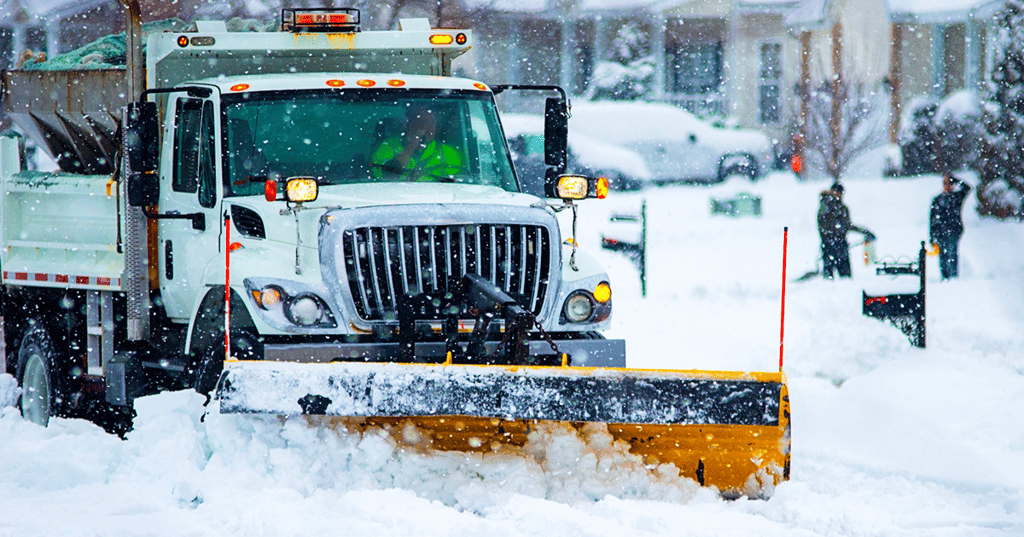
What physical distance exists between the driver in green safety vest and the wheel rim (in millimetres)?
3339

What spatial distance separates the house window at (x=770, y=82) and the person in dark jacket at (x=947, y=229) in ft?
49.6

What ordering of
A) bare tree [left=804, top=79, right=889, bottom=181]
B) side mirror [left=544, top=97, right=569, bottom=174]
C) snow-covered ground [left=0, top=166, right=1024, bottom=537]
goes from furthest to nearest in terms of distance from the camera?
Result: bare tree [left=804, top=79, right=889, bottom=181] < side mirror [left=544, top=97, right=569, bottom=174] < snow-covered ground [left=0, top=166, right=1024, bottom=537]

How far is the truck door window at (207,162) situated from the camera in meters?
7.43

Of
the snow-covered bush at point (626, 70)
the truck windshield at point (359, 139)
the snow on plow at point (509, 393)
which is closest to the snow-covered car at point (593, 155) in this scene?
the snow-covered bush at point (626, 70)

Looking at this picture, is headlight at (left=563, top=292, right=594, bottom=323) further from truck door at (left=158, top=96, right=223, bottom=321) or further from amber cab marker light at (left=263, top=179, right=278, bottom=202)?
truck door at (left=158, top=96, right=223, bottom=321)

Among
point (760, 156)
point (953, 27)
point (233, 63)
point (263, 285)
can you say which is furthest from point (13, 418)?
point (953, 27)

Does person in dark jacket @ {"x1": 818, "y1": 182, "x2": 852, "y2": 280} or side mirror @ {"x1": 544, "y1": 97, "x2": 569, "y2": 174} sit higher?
side mirror @ {"x1": 544, "y1": 97, "x2": 569, "y2": 174}

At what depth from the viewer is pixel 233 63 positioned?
27.5 ft

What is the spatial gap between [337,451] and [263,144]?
7.11 ft

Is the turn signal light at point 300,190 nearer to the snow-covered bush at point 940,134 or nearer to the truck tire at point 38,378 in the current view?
the truck tire at point 38,378

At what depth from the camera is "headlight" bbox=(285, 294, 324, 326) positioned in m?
6.41

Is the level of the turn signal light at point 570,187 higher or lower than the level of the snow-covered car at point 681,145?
lower

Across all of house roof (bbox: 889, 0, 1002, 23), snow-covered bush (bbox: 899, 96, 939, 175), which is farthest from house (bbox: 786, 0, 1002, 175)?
snow-covered bush (bbox: 899, 96, 939, 175)

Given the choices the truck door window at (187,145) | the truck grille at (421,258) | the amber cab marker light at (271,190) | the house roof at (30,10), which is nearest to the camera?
the truck grille at (421,258)
